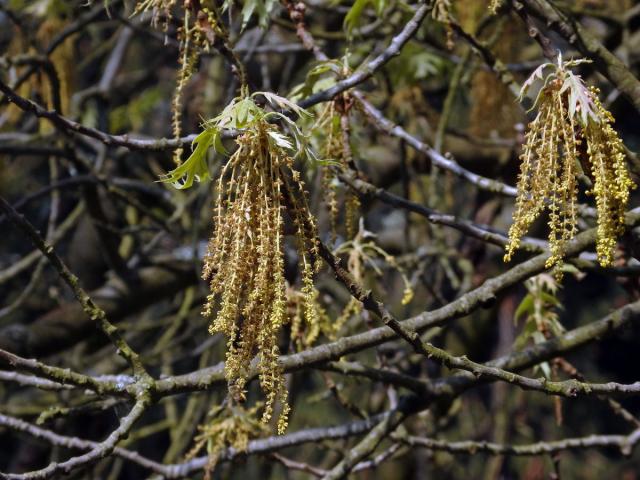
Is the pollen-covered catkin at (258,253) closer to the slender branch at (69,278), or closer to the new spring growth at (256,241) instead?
the new spring growth at (256,241)

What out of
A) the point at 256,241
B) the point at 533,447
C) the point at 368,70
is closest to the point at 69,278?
the point at 256,241

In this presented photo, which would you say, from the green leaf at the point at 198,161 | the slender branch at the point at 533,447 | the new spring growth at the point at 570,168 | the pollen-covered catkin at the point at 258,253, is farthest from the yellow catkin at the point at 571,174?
the slender branch at the point at 533,447

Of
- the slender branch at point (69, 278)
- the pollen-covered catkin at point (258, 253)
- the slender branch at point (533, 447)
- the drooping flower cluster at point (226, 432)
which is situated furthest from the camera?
the slender branch at point (533, 447)

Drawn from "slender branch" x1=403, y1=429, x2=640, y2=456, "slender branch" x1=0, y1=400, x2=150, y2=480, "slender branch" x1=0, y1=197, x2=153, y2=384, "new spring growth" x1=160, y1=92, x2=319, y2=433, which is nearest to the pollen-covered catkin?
"new spring growth" x1=160, y1=92, x2=319, y2=433

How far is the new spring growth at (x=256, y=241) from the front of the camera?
1421mm

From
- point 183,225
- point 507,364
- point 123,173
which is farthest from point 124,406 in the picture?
point 123,173

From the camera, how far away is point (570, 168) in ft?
4.91

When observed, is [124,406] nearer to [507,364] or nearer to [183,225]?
[507,364]

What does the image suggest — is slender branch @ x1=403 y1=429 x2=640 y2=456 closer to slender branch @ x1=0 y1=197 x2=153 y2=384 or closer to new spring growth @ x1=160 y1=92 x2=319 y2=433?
slender branch @ x1=0 y1=197 x2=153 y2=384

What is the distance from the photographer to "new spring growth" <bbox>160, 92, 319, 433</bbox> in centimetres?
142

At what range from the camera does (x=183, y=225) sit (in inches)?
179

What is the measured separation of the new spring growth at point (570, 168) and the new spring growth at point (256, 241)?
0.41 m

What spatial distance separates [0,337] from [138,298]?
88cm

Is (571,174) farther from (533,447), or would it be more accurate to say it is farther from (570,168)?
(533,447)
